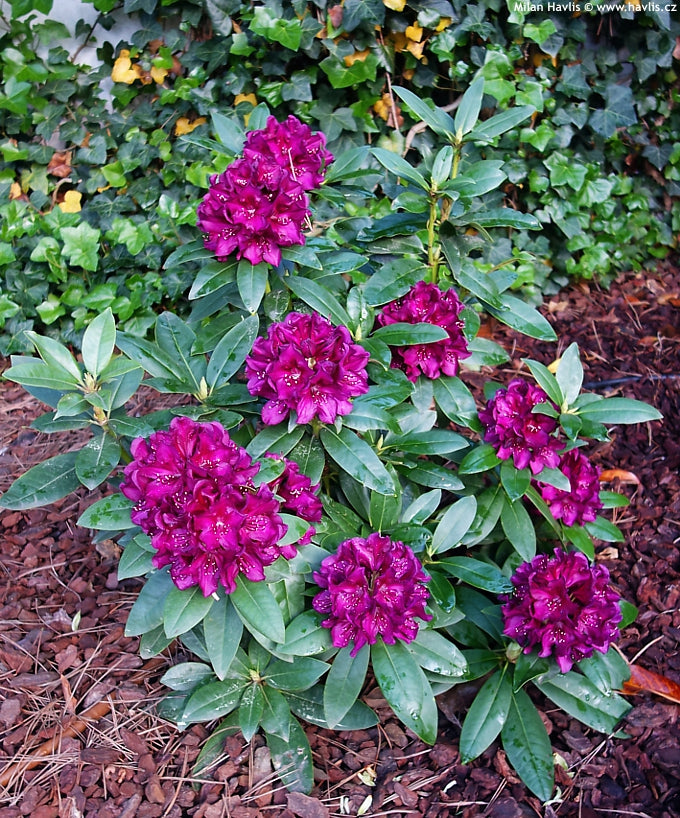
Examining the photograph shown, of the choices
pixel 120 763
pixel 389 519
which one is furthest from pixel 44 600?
pixel 389 519

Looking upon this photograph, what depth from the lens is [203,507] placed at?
4.29 feet

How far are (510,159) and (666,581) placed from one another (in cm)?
215

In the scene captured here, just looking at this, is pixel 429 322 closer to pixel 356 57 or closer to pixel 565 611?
pixel 565 611

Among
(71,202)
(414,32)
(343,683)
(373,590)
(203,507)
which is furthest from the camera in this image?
(71,202)

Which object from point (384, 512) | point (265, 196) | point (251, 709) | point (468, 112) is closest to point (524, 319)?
point (468, 112)

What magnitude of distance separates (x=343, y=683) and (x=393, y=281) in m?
0.99

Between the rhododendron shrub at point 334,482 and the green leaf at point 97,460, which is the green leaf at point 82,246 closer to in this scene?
the rhododendron shrub at point 334,482

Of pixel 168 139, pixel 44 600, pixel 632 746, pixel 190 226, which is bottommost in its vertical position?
pixel 44 600

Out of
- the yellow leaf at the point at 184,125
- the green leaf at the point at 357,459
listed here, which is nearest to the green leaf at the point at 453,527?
the green leaf at the point at 357,459

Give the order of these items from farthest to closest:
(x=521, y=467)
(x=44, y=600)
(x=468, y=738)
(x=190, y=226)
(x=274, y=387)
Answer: (x=190, y=226) → (x=44, y=600) → (x=521, y=467) → (x=468, y=738) → (x=274, y=387)

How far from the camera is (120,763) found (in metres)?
1.74

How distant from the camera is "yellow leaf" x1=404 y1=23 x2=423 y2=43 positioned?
320 centimetres

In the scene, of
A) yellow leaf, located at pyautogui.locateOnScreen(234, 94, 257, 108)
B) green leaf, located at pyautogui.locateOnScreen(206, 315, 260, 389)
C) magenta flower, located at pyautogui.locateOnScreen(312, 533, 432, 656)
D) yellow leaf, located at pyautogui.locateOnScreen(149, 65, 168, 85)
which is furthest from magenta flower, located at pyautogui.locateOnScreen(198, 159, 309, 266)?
yellow leaf, located at pyautogui.locateOnScreen(149, 65, 168, 85)

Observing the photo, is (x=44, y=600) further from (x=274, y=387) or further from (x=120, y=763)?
(x=274, y=387)
